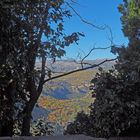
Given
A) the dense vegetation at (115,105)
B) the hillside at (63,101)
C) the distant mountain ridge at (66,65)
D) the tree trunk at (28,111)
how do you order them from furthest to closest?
1. the hillside at (63,101)
2. the distant mountain ridge at (66,65)
3. the tree trunk at (28,111)
4. the dense vegetation at (115,105)

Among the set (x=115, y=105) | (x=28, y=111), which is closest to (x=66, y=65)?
(x=28, y=111)

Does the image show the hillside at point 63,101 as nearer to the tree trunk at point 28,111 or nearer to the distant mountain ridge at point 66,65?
the distant mountain ridge at point 66,65

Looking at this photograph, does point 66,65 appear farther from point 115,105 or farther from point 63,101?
point 63,101

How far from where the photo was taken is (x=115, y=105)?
784cm

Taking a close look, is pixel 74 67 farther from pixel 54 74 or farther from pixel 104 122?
pixel 104 122

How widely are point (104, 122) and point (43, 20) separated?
2115 mm

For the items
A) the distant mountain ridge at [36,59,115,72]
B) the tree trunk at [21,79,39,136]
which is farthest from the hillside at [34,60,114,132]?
the tree trunk at [21,79,39,136]

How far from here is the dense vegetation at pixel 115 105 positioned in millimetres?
7801

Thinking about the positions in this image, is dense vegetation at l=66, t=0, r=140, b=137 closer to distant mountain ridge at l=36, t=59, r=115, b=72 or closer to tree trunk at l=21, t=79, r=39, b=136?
distant mountain ridge at l=36, t=59, r=115, b=72

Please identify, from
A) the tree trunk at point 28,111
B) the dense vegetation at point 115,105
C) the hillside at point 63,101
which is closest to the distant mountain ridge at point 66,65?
the hillside at point 63,101

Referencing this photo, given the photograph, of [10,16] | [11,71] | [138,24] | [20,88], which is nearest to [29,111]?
[20,88]

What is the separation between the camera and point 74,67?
8914mm

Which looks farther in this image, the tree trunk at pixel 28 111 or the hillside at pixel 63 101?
the hillside at pixel 63 101

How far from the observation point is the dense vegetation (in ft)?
25.6
